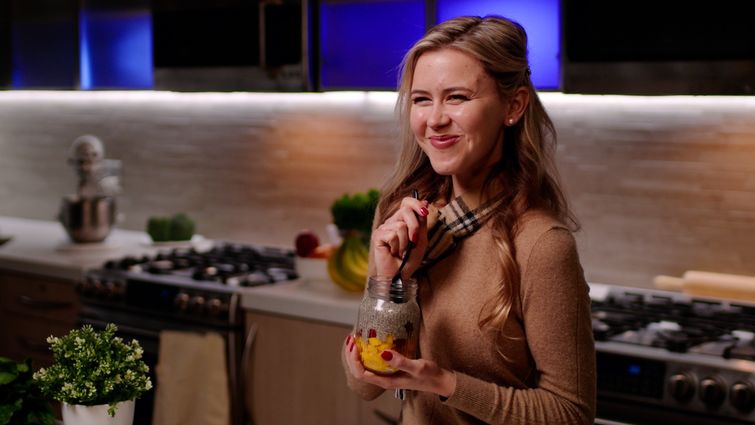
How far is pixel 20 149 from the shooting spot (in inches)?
212

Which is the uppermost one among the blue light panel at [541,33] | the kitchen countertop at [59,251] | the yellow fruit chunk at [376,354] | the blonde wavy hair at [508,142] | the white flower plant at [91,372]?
the blue light panel at [541,33]

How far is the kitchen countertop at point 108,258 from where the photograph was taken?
3193 mm

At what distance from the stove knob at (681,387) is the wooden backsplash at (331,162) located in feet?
2.67

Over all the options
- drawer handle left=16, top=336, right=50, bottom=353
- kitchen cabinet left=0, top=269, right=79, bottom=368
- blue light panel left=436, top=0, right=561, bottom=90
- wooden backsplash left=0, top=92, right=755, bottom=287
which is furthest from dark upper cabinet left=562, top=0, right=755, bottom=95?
drawer handle left=16, top=336, right=50, bottom=353

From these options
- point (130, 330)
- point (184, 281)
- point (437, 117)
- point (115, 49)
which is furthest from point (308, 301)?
point (115, 49)

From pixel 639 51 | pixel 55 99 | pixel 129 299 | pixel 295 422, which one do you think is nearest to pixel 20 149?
pixel 55 99

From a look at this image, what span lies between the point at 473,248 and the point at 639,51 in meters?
1.39

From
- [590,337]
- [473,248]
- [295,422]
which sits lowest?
[295,422]

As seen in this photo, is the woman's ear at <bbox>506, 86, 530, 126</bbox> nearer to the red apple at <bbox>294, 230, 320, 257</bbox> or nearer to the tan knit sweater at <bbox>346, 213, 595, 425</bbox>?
the tan knit sweater at <bbox>346, 213, 595, 425</bbox>

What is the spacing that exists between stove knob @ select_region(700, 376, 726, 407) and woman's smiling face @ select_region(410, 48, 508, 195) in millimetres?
1166

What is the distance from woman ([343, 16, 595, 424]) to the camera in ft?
5.06

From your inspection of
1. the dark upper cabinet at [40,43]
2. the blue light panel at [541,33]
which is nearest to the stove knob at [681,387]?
the blue light panel at [541,33]

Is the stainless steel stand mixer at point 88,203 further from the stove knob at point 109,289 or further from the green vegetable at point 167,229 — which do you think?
the stove knob at point 109,289

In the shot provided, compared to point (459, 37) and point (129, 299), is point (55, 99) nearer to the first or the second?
point (129, 299)
